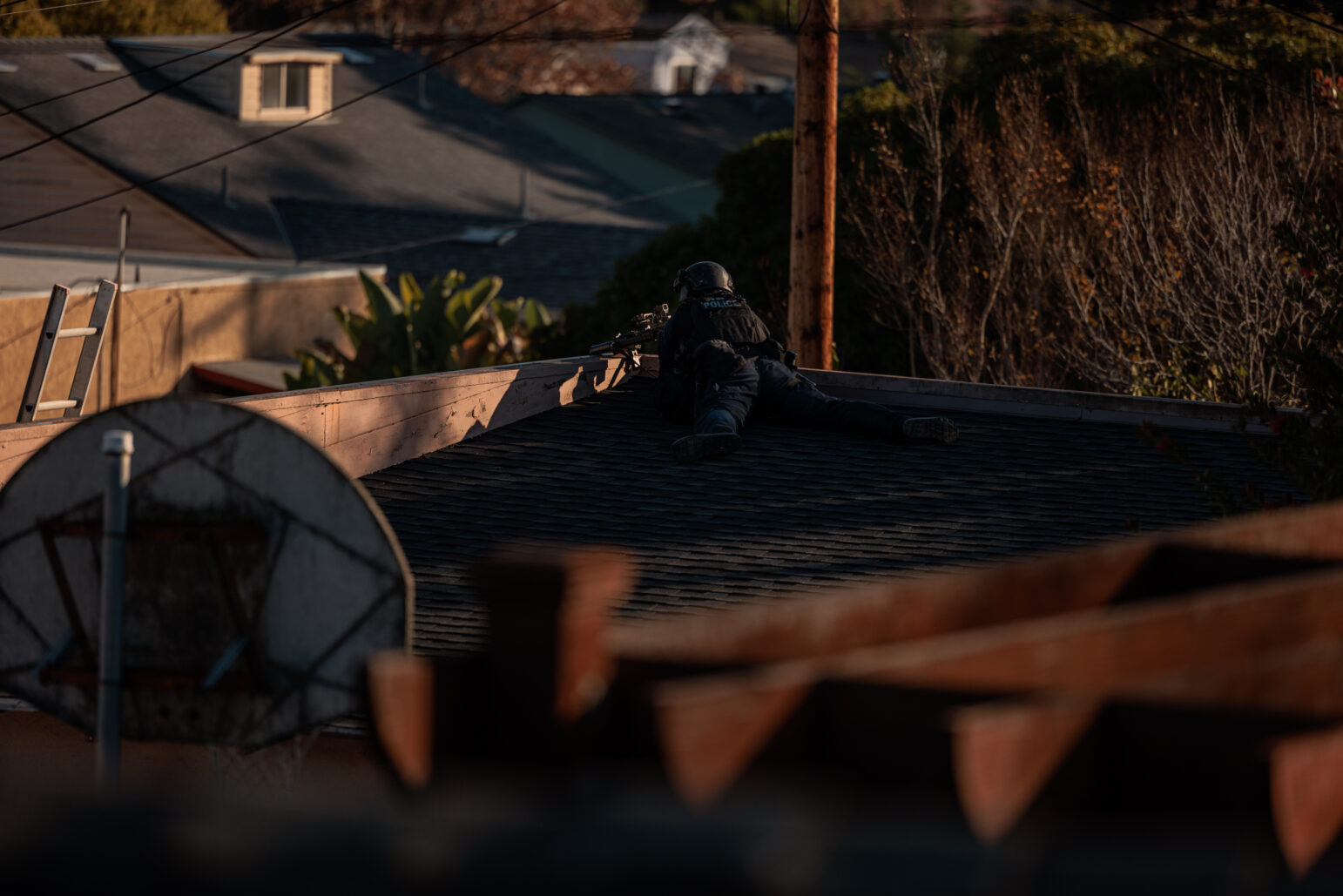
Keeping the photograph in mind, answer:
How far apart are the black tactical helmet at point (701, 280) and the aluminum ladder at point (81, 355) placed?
4.69 meters

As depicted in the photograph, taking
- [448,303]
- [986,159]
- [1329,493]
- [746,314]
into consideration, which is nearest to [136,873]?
[1329,493]

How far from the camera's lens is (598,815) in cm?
243

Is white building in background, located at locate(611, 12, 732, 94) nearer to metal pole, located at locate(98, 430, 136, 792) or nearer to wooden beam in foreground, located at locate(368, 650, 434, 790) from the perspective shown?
metal pole, located at locate(98, 430, 136, 792)

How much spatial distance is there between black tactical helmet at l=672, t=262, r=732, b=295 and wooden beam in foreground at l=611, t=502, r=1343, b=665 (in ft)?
26.5

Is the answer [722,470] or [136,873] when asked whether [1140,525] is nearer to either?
[722,470]

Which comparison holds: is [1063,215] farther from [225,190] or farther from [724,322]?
[225,190]

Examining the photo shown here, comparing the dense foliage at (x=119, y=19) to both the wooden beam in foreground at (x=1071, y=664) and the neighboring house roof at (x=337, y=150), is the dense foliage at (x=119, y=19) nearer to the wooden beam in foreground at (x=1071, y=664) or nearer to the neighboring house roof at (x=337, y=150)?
the neighboring house roof at (x=337, y=150)

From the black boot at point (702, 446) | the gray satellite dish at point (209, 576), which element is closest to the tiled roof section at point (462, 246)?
the black boot at point (702, 446)

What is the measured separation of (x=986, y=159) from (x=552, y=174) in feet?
77.6

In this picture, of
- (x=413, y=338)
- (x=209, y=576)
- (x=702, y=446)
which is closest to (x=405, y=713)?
(x=209, y=576)

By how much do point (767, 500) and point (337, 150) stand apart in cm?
3122

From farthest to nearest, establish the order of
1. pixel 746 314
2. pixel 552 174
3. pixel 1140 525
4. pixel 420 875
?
pixel 552 174 < pixel 746 314 < pixel 1140 525 < pixel 420 875

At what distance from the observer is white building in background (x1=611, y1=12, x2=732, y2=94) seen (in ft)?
267

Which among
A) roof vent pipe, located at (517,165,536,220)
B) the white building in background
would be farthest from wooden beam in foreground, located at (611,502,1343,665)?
the white building in background
